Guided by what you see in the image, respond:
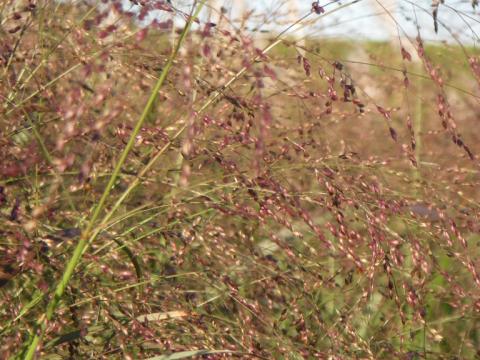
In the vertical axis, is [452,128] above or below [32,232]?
above

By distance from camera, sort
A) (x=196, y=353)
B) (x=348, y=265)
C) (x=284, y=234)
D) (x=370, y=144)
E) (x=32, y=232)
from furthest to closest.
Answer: (x=370, y=144)
(x=284, y=234)
(x=348, y=265)
(x=32, y=232)
(x=196, y=353)

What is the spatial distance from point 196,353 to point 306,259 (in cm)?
56

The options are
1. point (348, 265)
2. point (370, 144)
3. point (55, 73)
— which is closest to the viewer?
point (55, 73)

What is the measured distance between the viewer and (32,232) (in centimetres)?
174

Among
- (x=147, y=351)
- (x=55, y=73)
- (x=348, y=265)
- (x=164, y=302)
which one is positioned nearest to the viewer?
(x=164, y=302)

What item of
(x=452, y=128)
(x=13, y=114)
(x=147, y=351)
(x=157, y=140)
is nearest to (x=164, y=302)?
(x=147, y=351)

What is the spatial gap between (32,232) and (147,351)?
436 millimetres

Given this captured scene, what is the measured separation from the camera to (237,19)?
9.07 ft

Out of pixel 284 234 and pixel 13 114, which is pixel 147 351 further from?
pixel 284 234

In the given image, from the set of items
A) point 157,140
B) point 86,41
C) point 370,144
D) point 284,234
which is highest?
point 86,41

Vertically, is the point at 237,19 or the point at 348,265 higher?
the point at 237,19

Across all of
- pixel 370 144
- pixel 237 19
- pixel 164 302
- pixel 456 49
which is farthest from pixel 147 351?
pixel 370 144

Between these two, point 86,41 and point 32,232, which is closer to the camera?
point 32,232

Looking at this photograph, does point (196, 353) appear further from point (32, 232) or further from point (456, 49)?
point (456, 49)
